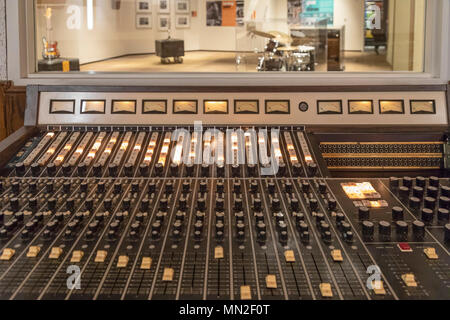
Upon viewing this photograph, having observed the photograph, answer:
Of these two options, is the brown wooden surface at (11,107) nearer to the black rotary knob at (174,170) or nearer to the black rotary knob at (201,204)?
the black rotary knob at (174,170)

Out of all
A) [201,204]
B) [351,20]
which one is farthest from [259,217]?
[351,20]

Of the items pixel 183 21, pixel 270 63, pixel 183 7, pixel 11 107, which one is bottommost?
pixel 11 107

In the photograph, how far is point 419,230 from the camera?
1185 millimetres

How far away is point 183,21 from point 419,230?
4.82 metres

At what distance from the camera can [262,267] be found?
105 centimetres

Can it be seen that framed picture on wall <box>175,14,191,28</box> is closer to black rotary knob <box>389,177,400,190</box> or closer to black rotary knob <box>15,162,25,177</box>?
black rotary knob <box>15,162,25,177</box>

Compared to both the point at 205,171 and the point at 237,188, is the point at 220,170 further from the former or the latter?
the point at 237,188

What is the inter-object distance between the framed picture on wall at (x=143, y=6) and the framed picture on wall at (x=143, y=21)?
79 mm

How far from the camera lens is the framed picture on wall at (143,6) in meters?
5.38

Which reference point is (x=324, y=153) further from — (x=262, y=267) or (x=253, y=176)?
(x=262, y=267)

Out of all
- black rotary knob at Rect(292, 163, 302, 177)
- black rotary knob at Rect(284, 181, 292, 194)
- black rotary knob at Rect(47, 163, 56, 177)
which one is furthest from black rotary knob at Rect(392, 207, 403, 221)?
black rotary knob at Rect(47, 163, 56, 177)

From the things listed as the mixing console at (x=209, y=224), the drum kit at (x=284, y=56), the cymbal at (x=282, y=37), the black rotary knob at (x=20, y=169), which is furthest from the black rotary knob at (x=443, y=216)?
the cymbal at (x=282, y=37)

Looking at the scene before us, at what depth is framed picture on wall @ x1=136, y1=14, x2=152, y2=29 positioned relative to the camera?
5996mm
